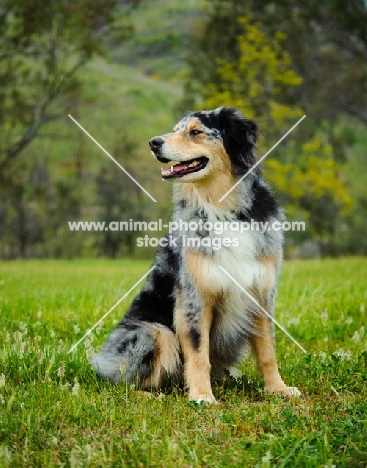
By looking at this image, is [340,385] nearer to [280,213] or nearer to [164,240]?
[280,213]

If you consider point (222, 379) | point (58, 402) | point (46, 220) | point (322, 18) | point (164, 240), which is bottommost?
point (46, 220)

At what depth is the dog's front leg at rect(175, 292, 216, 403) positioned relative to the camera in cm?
469

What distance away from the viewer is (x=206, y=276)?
4719 millimetres

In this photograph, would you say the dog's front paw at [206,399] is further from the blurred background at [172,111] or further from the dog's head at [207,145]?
the blurred background at [172,111]

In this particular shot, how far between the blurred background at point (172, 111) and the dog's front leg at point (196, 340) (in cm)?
1488

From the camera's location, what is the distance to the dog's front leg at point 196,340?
469 cm

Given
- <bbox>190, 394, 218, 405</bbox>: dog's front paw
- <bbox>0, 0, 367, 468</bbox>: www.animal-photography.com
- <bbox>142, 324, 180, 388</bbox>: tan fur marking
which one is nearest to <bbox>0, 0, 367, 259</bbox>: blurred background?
<bbox>0, 0, 367, 468</bbox>: www.animal-photography.com

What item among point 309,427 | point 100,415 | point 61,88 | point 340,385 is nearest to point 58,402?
point 100,415

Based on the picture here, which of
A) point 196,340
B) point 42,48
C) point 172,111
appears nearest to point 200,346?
point 196,340

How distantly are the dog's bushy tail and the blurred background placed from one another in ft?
48.6

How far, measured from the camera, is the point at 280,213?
16.8ft

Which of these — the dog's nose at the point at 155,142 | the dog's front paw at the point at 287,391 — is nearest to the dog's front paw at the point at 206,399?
the dog's front paw at the point at 287,391

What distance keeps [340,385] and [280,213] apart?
1424mm

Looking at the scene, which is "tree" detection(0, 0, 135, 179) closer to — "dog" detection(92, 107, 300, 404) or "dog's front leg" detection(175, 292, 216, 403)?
"dog" detection(92, 107, 300, 404)
